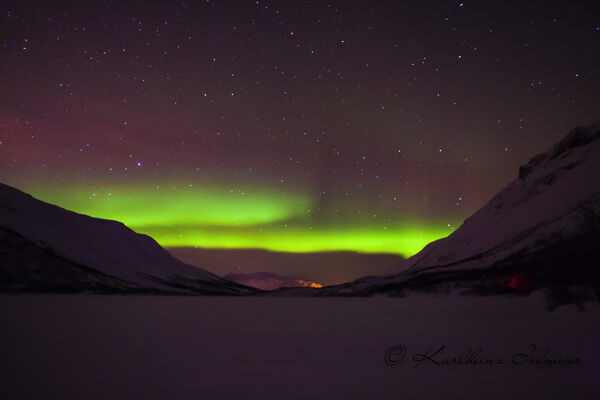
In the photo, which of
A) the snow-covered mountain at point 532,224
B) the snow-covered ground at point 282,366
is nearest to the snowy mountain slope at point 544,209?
the snow-covered mountain at point 532,224

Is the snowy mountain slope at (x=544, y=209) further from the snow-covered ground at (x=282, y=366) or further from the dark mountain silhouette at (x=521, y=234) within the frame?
the snow-covered ground at (x=282, y=366)

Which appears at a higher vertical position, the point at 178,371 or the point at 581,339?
the point at 581,339

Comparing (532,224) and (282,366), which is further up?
(532,224)

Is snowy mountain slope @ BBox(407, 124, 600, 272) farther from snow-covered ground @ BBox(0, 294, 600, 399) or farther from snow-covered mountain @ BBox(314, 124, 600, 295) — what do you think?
snow-covered ground @ BBox(0, 294, 600, 399)

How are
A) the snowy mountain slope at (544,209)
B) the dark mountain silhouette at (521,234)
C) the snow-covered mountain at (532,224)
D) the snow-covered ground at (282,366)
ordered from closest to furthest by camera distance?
the snow-covered ground at (282,366) < the dark mountain silhouette at (521,234) < the snow-covered mountain at (532,224) < the snowy mountain slope at (544,209)

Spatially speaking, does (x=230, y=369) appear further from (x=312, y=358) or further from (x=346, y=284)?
(x=346, y=284)

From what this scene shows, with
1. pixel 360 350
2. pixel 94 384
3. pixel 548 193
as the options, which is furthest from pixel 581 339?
pixel 548 193

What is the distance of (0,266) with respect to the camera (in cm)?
12925

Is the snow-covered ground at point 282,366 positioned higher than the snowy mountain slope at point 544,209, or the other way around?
the snowy mountain slope at point 544,209

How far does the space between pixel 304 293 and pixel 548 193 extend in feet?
433

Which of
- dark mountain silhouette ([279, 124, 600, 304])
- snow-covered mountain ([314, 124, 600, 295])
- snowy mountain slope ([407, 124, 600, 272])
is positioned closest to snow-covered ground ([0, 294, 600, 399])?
dark mountain silhouette ([279, 124, 600, 304])

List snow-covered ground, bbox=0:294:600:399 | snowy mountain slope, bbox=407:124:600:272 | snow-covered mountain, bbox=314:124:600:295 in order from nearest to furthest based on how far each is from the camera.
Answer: snow-covered ground, bbox=0:294:600:399 → snow-covered mountain, bbox=314:124:600:295 → snowy mountain slope, bbox=407:124:600:272

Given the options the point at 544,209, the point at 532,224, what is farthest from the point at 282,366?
the point at 544,209

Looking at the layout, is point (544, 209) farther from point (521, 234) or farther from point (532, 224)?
point (521, 234)
